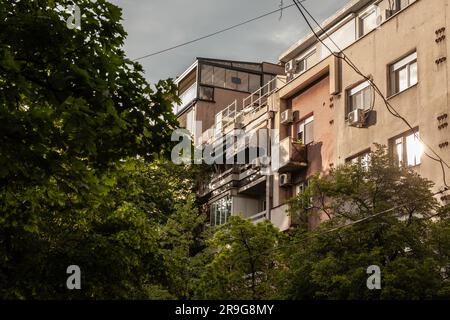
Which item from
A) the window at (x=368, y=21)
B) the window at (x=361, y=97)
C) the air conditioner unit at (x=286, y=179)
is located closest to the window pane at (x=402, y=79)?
the window at (x=361, y=97)

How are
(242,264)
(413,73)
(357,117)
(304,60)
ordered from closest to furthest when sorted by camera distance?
(242,264)
(413,73)
(357,117)
(304,60)

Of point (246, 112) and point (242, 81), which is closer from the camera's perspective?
point (246, 112)

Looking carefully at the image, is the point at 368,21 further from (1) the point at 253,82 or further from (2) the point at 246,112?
(1) the point at 253,82

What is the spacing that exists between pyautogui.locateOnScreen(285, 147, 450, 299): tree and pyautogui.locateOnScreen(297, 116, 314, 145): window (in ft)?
34.5

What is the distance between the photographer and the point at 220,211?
130 ft

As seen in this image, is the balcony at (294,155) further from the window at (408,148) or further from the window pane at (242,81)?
the window pane at (242,81)

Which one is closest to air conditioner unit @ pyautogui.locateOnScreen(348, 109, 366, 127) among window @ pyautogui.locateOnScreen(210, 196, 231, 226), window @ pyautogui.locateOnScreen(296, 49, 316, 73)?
window @ pyautogui.locateOnScreen(296, 49, 316, 73)

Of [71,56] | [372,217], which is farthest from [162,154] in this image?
[372,217]

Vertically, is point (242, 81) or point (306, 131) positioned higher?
point (242, 81)

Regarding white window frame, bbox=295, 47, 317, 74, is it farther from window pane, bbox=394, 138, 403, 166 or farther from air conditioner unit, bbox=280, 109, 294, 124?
window pane, bbox=394, 138, 403, 166

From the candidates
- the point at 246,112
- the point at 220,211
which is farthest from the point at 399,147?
the point at 220,211

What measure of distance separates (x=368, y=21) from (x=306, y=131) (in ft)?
16.1

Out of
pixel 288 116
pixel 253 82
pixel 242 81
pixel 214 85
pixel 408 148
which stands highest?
pixel 242 81
